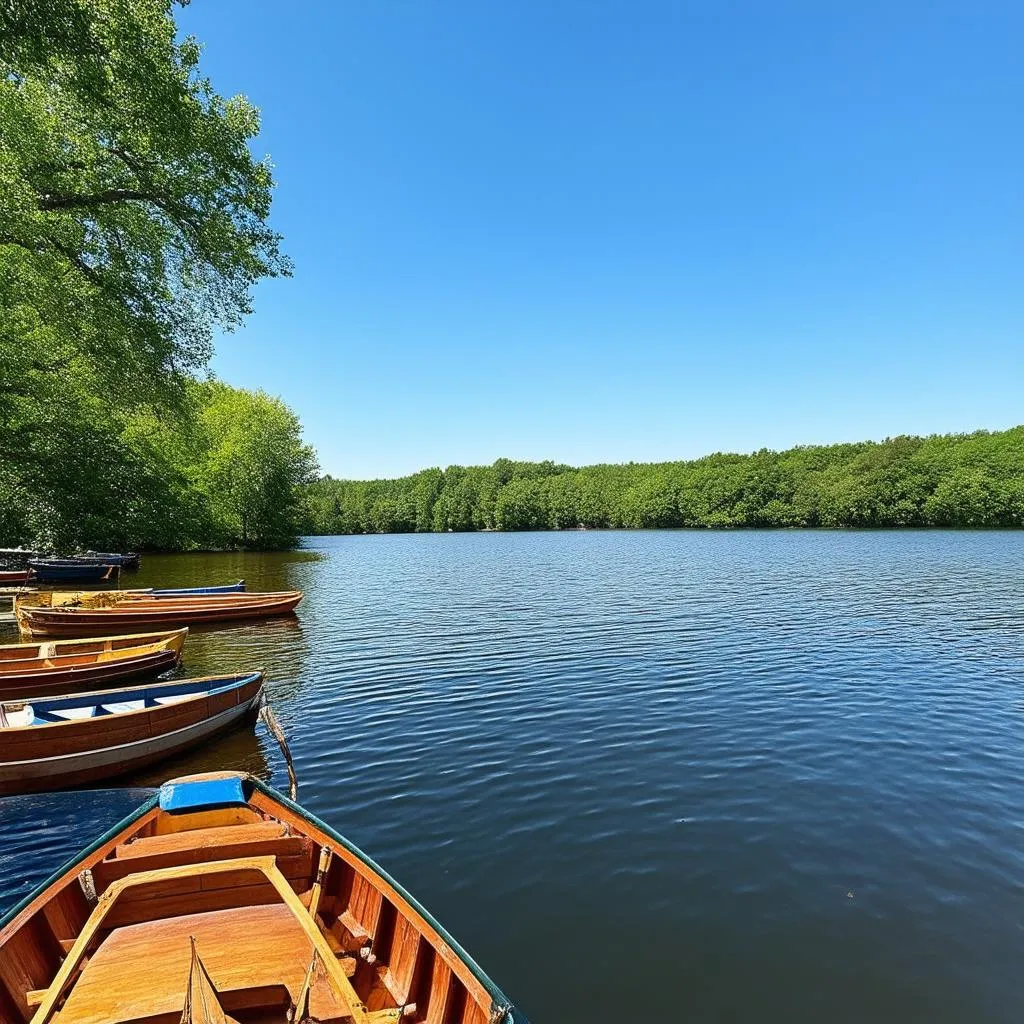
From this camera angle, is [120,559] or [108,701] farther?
[120,559]

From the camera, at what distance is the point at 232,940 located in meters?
5.12

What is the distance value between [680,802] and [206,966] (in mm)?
6976

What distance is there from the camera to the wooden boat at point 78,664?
1376cm

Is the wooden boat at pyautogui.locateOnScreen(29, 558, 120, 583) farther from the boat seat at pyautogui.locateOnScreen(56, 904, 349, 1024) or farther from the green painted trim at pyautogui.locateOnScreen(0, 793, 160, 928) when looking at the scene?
the boat seat at pyautogui.locateOnScreen(56, 904, 349, 1024)

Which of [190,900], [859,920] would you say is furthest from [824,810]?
[190,900]

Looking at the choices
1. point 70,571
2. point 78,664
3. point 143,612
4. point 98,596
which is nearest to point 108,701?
point 78,664

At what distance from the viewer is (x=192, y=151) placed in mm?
19812

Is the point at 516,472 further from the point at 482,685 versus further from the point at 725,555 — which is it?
the point at 482,685

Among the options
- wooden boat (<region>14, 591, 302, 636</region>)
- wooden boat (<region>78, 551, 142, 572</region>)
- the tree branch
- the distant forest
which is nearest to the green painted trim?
the tree branch

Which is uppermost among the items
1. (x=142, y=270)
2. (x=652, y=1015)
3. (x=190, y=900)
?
(x=142, y=270)

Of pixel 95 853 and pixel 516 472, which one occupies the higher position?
pixel 516 472

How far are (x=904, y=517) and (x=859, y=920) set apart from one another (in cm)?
11958

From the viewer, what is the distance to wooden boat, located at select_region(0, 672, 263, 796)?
33.0 feet

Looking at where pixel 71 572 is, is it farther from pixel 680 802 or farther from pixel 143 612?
pixel 680 802
